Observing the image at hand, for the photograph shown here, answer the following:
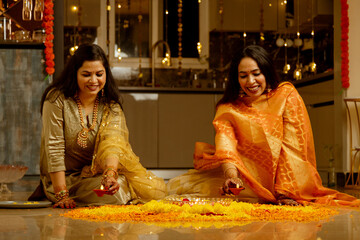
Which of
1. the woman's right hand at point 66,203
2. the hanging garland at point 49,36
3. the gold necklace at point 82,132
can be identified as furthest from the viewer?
the hanging garland at point 49,36

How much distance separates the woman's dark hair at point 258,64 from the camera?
3.36m

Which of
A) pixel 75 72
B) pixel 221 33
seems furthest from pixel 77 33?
pixel 75 72

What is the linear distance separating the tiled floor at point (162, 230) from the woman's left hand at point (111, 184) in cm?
26

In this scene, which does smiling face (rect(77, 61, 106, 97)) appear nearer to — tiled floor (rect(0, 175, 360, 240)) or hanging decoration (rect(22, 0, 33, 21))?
tiled floor (rect(0, 175, 360, 240))

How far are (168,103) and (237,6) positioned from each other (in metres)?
1.62

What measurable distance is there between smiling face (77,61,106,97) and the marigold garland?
70 cm

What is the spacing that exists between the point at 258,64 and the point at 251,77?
86mm

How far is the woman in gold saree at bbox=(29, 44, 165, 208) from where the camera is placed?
3.13 m

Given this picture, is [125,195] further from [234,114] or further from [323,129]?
[323,129]

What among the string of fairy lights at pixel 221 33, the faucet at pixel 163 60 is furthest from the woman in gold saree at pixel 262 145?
the faucet at pixel 163 60

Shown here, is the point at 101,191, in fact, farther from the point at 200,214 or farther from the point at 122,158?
the point at 122,158

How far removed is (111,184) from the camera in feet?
9.11

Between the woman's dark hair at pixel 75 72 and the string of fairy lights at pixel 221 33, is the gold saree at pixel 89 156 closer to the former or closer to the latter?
the woman's dark hair at pixel 75 72

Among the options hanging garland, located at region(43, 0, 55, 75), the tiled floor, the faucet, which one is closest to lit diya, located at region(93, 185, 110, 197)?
the tiled floor
